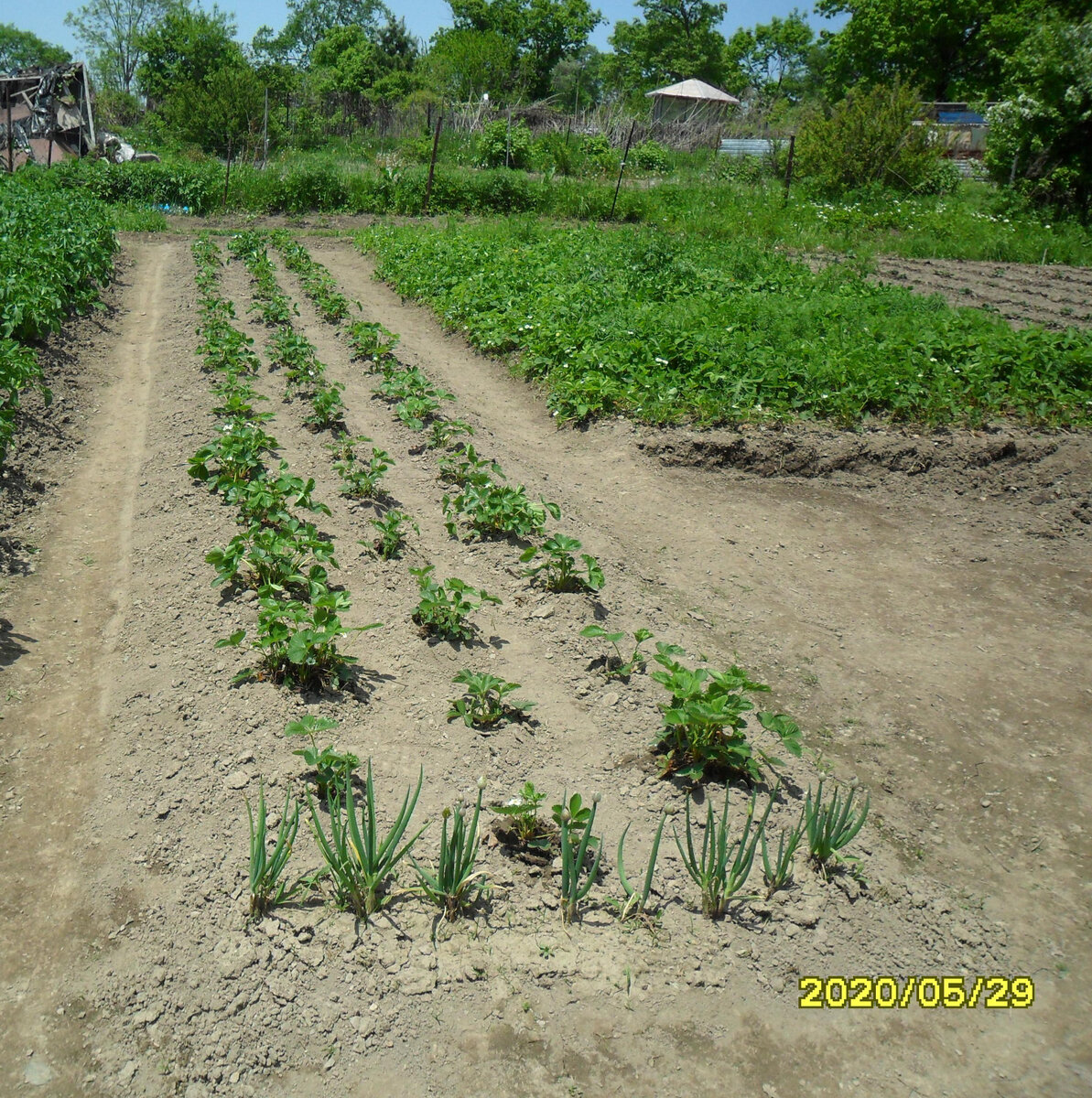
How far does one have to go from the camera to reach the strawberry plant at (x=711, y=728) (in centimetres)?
322

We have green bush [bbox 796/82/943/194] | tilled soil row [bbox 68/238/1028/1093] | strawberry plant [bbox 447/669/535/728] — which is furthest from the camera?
green bush [bbox 796/82/943/194]

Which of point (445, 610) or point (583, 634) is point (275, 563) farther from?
point (583, 634)

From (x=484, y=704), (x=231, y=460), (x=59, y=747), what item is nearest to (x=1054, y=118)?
(x=231, y=460)

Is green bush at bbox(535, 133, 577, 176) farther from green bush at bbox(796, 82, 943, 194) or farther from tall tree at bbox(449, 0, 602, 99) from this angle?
tall tree at bbox(449, 0, 602, 99)

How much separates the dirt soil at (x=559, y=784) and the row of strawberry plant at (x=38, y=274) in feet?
1.95

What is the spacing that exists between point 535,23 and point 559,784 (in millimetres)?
59545

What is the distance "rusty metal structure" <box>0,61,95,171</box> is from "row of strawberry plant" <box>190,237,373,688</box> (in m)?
22.2

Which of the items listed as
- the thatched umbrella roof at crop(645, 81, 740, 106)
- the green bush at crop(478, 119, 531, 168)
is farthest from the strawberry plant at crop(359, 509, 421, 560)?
the thatched umbrella roof at crop(645, 81, 740, 106)

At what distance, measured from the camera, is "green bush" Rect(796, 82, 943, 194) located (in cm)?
2056

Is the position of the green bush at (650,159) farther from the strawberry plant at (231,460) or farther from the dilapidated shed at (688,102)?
the strawberry plant at (231,460)

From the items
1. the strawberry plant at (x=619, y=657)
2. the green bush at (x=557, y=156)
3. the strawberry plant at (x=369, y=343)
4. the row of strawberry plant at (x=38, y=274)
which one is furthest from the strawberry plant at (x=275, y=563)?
the green bush at (x=557, y=156)

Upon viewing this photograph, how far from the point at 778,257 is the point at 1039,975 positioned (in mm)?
11242

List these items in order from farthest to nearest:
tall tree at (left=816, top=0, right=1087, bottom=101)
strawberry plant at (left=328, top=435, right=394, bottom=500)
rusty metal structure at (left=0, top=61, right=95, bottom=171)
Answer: tall tree at (left=816, top=0, right=1087, bottom=101) < rusty metal structure at (left=0, top=61, right=95, bottom=171) < strawberry plant at (left=328, top=435, right=394, bottom=500)

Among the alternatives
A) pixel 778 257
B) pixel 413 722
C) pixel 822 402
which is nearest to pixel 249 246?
pixel 778 257
